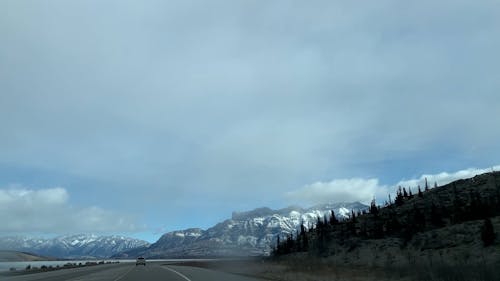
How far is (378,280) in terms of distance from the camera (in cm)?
3011

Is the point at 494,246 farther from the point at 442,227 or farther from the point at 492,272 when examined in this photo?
the point at 492,272

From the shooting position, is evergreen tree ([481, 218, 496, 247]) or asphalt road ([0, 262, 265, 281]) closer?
asphalt road ([0, 262, 265, 281])

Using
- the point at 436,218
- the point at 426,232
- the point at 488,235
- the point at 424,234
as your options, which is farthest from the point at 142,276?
the point at 436,218

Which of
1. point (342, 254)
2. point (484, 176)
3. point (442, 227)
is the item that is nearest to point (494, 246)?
point (442, 227)

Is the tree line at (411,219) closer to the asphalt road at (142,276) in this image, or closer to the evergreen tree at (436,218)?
the evergreen tree at (436,218)

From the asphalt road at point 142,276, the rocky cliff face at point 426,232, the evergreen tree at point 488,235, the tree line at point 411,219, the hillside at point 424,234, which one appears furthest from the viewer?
the tree line at point 411,219

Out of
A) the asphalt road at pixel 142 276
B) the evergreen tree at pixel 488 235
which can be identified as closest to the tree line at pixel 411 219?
the evergreen tree at pixel 488 235

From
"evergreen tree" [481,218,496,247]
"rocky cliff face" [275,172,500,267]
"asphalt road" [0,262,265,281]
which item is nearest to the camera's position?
"asphalt road" [0,262,265,281]

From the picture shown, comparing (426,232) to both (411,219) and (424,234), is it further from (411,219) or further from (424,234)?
(411,219)

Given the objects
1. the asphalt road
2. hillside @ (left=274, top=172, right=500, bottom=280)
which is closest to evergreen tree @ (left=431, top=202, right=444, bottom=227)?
hillside @ (left=274, top=172, right=500, bottom=280)

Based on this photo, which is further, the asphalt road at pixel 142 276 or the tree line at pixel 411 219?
the tree line at pixel 411 219

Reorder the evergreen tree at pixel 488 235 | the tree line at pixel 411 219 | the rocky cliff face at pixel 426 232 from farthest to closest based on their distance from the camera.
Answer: the tree line at pixel 411 219
the rocky cliff face at pixel 426 232
the evergreen tree at pixel 488 235

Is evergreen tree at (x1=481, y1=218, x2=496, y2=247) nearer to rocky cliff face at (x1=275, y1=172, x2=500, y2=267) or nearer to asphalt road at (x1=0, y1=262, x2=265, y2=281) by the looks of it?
rocky cliff face at (x1=275, y1=172, x2=500, y2=267)

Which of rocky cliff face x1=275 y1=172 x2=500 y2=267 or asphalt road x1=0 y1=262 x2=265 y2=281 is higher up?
rocky cliff face x1=275 y1=172 x2=500 y2=267
